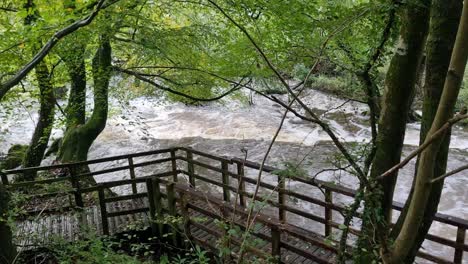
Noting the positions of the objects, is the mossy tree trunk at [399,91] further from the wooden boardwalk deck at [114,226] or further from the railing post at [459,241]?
the wooden boardwalk deck at [114,226]

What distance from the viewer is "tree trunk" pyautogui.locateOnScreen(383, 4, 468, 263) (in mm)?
921

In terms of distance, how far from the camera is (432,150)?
1.03m

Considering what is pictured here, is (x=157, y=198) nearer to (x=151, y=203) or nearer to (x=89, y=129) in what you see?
(x=151, y=203)

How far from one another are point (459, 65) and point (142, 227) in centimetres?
540

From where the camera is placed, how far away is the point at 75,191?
5.64 m

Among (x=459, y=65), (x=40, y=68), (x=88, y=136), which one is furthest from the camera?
(x=88, y=136)

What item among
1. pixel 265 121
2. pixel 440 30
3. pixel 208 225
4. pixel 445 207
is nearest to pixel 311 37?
pixel 440 30

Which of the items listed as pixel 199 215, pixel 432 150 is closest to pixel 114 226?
pixel 199 215

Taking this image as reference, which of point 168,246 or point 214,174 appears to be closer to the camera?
point 168,246

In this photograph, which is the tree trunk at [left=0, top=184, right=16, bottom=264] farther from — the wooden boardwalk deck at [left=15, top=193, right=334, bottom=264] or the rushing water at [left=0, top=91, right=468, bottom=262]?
the rushing water at [left=0, top=91, right=468, bottom=262]

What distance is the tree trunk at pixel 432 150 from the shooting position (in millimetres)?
921

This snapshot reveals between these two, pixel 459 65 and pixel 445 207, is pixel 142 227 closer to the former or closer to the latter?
pixel 459 65

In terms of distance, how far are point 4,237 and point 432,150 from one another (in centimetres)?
351

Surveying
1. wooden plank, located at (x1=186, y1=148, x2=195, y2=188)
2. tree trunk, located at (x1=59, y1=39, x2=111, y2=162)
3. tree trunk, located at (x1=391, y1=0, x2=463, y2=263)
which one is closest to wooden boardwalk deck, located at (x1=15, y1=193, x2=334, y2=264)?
wooden plank, located at (x1=186, y1=148, x2=195, y2=188)
